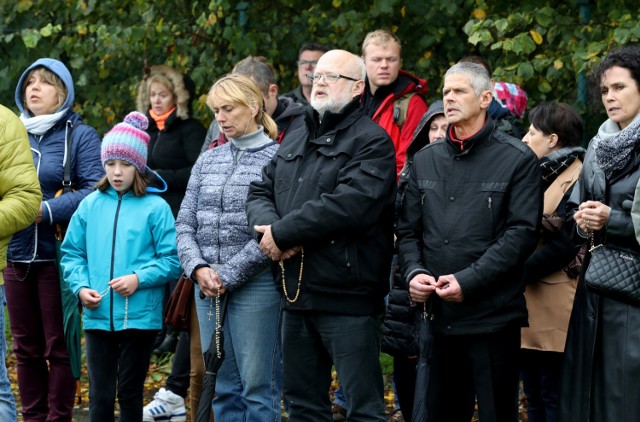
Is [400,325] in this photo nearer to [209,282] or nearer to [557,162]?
[209,282]

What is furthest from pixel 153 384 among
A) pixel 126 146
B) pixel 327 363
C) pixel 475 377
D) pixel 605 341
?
pixel 605 341

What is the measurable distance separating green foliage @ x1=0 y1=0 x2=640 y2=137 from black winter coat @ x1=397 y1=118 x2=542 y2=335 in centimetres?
215

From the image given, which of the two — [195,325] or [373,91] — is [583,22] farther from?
[195,325]

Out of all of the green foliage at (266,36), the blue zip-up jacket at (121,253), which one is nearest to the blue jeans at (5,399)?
the blue zip-up jacket at (121,253)

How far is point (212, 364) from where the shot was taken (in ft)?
19.0

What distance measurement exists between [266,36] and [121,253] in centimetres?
369

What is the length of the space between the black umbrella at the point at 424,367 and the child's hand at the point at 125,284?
1.70 m

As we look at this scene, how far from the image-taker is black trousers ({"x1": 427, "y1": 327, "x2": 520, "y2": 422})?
5.16 m

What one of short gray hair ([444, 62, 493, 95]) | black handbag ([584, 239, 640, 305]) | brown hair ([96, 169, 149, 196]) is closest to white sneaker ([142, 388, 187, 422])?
brown hair ([96, 169, 149, 196])

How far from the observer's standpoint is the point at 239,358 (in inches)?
231

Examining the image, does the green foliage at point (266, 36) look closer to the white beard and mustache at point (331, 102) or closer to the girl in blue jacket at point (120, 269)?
the white beard and mustache at point (331, 102)

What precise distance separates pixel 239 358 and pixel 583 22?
3544 millimetres

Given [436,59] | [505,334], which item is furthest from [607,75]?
[436,59]

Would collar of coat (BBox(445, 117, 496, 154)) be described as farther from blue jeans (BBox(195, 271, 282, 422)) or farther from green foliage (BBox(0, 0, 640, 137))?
green foliage (BBox(0, 0, 640, 137))
